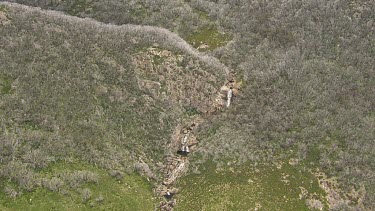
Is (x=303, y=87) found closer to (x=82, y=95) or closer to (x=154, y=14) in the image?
(x=154, y=14)

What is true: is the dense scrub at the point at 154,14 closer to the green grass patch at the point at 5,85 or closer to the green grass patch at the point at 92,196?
the green grass patch at the point at 5,85

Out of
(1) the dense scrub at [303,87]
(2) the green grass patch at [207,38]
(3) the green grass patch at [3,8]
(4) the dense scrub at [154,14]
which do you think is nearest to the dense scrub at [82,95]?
(3) the green grass patch at [3,8]

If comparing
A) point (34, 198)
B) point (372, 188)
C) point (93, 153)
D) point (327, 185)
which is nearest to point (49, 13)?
point (93, 153)

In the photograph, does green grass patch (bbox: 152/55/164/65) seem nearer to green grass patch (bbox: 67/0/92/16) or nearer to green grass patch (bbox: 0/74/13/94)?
green grass patch (bbox: 0/74/13/94)

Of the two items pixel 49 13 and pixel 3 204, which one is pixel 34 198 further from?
pixel 49 13

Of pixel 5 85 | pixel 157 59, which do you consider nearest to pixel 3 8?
pixel 5 85

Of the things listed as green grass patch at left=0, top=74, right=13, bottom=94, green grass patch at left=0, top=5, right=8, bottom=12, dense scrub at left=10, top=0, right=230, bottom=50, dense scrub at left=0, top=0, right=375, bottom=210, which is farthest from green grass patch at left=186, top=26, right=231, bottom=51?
green grass patch at left=0, top=74, right=13, bottom=94
